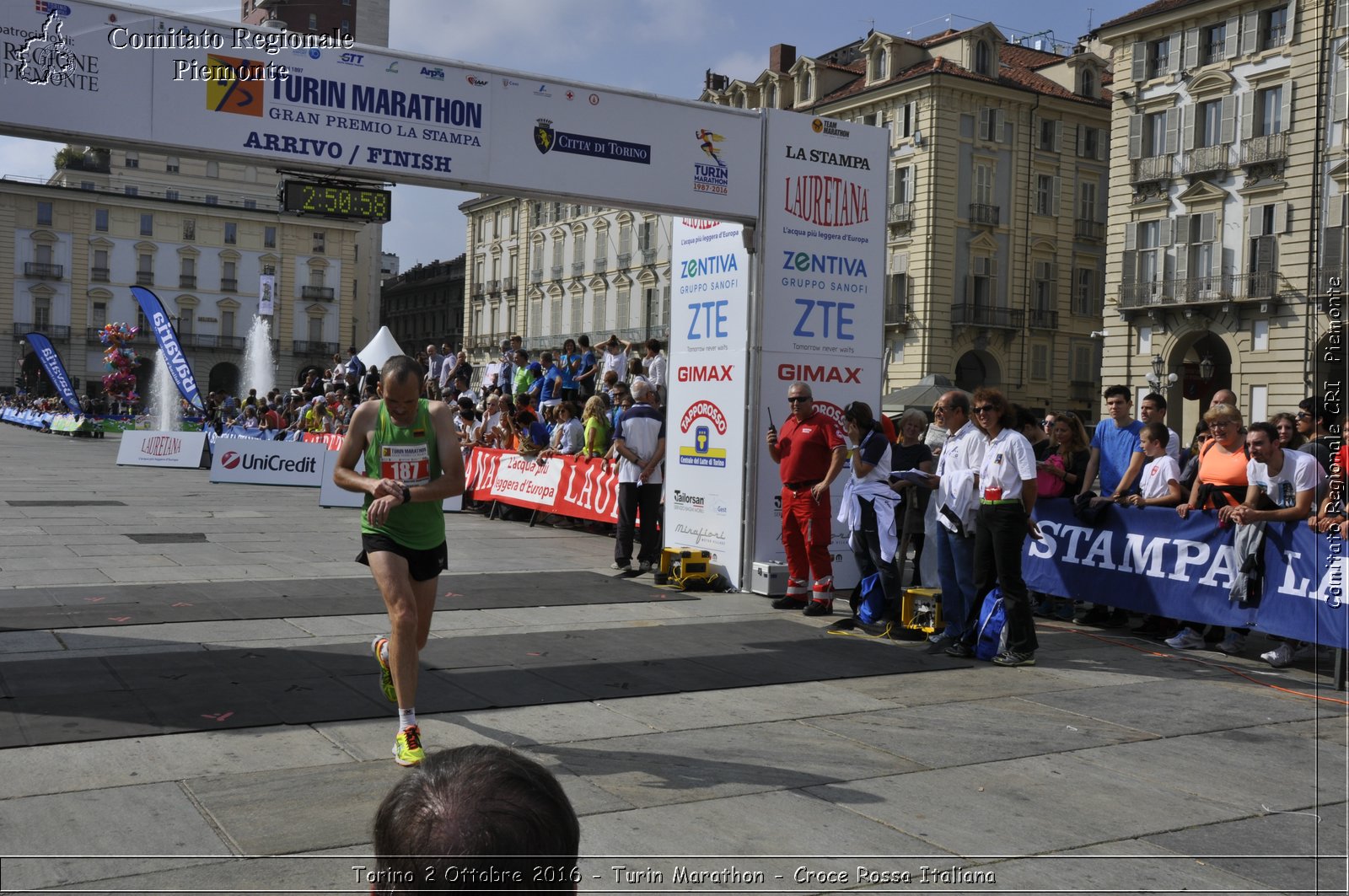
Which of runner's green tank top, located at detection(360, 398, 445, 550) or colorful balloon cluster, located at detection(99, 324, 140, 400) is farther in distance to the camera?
colorful balloon cluster, located at detection(99, 324, 140, 400)

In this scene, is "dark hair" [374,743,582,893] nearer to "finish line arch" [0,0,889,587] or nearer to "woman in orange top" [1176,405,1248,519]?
"finish line arch" [0,0,889,587]

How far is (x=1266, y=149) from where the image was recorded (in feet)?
125

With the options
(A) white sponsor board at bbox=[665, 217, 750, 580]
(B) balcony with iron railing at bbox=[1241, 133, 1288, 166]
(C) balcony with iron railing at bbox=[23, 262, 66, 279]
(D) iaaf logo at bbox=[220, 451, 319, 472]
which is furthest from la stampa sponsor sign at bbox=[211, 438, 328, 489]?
(C) balcony with iron railing at bbox=[23, 262, 66, 279]

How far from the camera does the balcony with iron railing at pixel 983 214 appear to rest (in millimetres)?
53656

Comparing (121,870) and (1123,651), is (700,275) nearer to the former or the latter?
(1123,651)

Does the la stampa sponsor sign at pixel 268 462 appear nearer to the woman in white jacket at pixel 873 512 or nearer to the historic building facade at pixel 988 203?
the woman in white jacket at pixel 873 512

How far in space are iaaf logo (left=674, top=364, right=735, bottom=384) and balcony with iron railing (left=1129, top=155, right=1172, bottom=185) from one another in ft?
115

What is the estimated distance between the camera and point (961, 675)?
8.30 m

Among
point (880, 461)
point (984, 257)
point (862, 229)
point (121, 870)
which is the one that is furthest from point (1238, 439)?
point (984, 257)

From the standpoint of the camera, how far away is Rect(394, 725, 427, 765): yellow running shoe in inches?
222

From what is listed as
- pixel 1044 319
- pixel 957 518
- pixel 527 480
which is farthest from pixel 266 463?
pixel 1044 319

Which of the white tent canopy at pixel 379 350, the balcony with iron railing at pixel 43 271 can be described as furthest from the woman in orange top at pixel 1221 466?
the balcony with iron railing at pixel 43 271

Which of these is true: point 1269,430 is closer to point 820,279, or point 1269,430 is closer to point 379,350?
point 820,279

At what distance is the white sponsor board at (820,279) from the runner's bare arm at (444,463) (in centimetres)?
565
